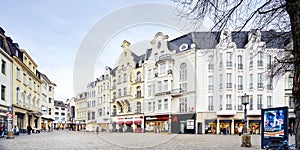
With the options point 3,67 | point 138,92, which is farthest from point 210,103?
point 3,67

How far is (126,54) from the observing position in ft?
34.3

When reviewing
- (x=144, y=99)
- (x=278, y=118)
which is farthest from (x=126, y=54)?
(x=278, y=118)

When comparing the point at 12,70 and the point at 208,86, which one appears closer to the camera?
the point at 12,70

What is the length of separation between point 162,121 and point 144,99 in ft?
53.0

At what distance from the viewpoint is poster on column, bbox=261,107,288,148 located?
11977 mm

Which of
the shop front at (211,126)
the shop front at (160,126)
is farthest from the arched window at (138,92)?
the shop front at (211,126)

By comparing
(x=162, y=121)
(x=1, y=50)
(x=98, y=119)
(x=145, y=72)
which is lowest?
(x=162, y=121)

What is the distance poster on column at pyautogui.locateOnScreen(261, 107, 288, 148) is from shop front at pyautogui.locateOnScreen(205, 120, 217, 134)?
2455 centimetres

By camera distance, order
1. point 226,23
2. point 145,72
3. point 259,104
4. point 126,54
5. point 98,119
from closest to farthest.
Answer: point 226,23, point 126,54, point 98,119, point 145,72, point 259,104

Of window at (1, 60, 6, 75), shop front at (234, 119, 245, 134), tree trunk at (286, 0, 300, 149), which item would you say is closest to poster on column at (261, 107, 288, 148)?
tree trunk at (286, 0, 300, 149)

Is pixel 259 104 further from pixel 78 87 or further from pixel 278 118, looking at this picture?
pixel 78 87

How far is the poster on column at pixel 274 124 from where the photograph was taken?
1198 cm

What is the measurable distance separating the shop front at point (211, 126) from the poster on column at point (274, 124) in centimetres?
2455

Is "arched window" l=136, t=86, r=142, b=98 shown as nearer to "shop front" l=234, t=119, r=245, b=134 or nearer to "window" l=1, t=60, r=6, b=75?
"window" l=1, t=60, r=6, b=75
